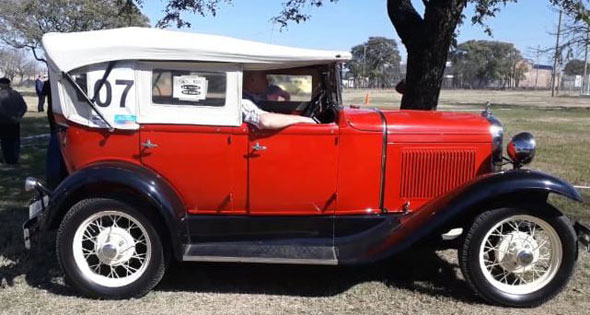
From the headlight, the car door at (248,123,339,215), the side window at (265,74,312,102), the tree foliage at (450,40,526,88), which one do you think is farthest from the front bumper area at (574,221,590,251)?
the tree foliage at (450,40,526,88)

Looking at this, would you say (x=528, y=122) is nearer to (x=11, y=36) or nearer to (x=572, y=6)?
(x=572, y=6)

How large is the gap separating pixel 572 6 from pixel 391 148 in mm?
3983

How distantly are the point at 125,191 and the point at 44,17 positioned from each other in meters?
41.4

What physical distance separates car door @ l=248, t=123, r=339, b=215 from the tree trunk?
113 inches

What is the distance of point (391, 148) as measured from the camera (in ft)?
14.3

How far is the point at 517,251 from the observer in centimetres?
408

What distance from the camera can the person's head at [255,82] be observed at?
455 cm

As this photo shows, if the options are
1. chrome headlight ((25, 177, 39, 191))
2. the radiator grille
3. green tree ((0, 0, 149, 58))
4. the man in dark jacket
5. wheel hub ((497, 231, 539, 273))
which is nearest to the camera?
wheel hub ((497, 231, 539, 273))

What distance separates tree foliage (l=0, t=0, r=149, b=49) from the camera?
40.1 m

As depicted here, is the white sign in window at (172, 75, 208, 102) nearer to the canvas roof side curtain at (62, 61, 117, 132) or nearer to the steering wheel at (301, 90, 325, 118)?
the canvas roof side curtain at (62, 61, 117, 132)

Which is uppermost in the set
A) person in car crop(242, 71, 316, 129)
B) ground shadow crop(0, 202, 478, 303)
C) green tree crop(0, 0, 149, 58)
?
green tree crop(0, 0, 149, 58)

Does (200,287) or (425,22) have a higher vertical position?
(425,22)

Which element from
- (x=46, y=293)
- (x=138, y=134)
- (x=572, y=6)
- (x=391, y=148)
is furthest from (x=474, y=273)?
(x=572, y=6)

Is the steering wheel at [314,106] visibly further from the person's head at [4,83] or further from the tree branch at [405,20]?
the person's head at [4,83]
